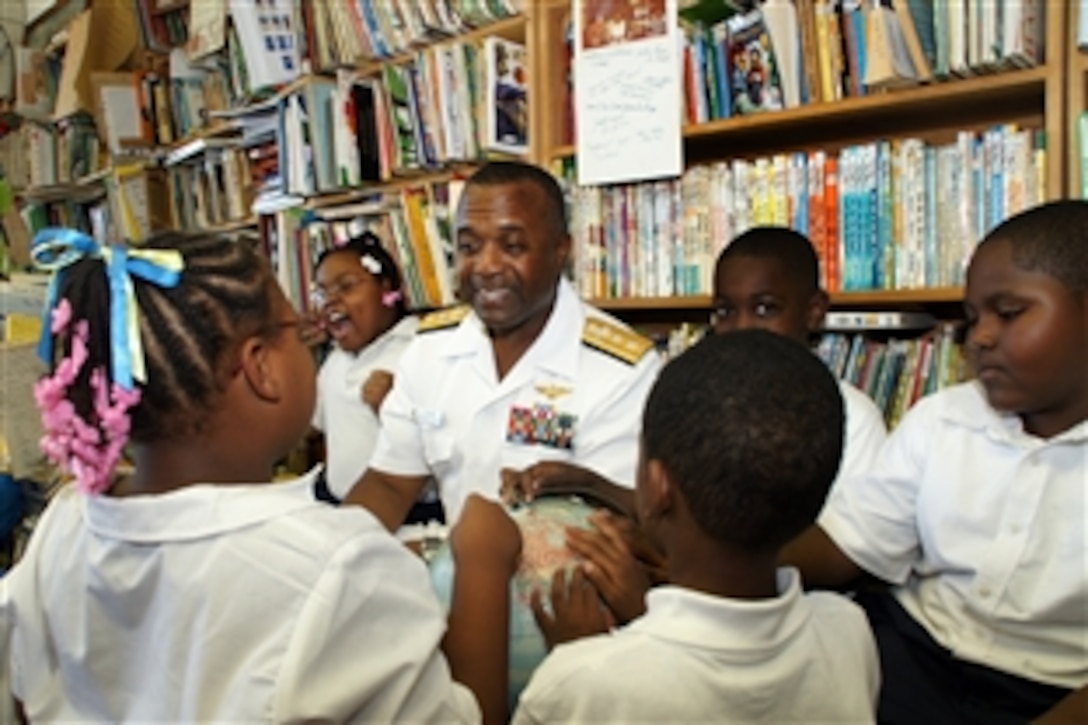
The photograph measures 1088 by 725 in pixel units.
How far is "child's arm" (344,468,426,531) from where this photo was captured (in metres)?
1.71

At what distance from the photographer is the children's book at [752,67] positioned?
6.18 feet

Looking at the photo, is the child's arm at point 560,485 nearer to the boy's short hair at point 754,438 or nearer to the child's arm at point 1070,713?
the boy's short hair at point 754,438

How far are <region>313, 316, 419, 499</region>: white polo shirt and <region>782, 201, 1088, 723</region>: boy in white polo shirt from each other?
4.49 feet

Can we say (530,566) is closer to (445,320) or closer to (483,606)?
(483,606)

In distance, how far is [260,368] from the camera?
0.88m

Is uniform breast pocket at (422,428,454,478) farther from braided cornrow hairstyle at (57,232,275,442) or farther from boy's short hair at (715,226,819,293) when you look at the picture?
braided cornrow hairstyle at (57,232,275,442)

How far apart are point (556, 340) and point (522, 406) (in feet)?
0.51

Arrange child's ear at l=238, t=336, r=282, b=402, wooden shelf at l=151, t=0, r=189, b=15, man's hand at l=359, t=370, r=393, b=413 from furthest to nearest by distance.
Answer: wooden shelf at l=151, t=0, r=189, b=15 < man's hand at l=359, t=370, r=393, b=413 < child's ear at l=238, t=336, r=282, b=402

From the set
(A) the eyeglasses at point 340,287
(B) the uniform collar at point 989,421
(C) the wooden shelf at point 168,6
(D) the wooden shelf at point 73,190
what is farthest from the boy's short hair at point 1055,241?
(D) the wooden shelf at point 73,190

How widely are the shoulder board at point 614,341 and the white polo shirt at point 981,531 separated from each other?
0.51 metres

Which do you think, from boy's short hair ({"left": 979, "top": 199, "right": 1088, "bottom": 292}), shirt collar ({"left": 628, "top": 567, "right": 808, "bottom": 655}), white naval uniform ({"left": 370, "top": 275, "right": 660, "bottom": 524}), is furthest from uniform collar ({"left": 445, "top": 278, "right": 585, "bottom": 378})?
shirt collar ({"left": 628, "top": 567, "right": 808, "bottom": 655})

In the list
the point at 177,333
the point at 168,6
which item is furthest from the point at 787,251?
the point at 168,6

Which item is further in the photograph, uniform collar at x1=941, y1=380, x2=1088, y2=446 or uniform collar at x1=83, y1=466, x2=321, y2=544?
uniform collar at x1=941, y1=380, x2=1088, y2=446

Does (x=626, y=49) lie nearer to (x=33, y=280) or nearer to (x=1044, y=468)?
(x=1044, y=468)
